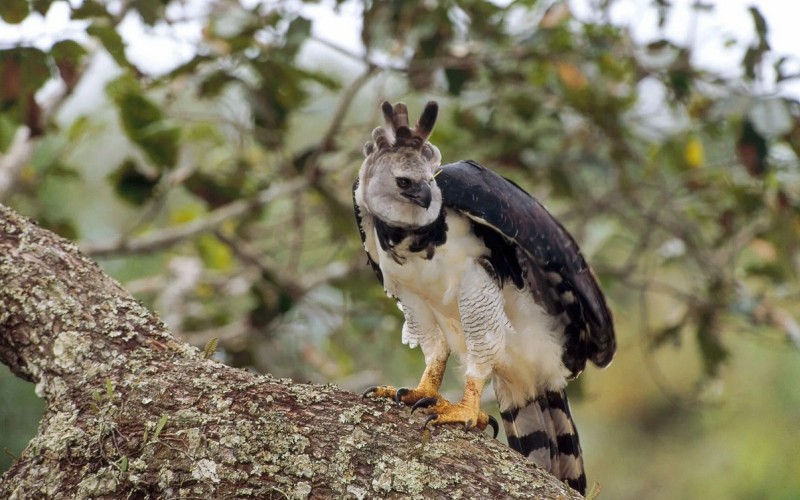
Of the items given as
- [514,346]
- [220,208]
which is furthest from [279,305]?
[514,346]

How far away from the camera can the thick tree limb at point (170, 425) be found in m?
2.16

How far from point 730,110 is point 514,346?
4.31 feet

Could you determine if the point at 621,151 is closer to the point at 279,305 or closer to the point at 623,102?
the point at 623,102

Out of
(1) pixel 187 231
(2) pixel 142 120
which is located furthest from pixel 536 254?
(1) pixel 187 231

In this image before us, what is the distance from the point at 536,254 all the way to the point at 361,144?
1959 millimetres

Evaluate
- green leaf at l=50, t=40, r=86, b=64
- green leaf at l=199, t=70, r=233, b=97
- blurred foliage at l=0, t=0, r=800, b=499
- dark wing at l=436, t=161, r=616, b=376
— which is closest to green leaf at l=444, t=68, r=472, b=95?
blurred foliage at l=0, t=0, r=800, b=499

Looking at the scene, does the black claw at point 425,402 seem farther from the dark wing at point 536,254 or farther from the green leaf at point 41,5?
the green leaf at point 41,5

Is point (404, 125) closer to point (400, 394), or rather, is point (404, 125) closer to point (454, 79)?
point (400, 394)

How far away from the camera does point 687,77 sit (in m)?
4.39

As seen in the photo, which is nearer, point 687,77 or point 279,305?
point 687,77

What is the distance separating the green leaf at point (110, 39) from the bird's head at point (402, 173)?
1071mm

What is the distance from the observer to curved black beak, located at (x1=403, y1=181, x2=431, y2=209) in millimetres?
2893

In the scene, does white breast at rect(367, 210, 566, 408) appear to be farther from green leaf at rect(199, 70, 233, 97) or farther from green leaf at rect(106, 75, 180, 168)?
green leaf at rect(199, 70, 233, 97)

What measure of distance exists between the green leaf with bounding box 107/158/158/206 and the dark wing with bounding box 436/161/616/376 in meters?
1.75
